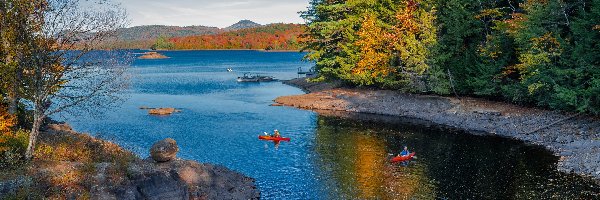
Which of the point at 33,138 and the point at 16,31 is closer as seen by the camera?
the point at 16,31

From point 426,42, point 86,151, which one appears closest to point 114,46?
point 86,151

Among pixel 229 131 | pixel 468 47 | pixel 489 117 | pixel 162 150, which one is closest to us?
pixel 162 150

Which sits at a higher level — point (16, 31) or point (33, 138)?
point (16, 31)

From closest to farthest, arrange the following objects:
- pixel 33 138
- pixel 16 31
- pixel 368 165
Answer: pixel 16 31
pixel 33 138
pixel 368 165

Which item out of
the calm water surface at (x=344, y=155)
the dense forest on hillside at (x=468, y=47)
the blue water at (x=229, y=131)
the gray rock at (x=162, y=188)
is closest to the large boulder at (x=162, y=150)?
the gray rock at (x=162, y=188)

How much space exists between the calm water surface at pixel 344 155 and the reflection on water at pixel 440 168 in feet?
0.21

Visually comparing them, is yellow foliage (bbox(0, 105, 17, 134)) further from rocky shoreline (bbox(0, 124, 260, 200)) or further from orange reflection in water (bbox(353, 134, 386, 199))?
orange reflection in water (bbox(353, 134, 386, 199))

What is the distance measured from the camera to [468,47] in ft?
194

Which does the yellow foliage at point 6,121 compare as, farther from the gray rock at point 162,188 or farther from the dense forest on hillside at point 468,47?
the dense forest on hillside at point 468,47

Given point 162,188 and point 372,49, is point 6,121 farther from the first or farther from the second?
point 372,49

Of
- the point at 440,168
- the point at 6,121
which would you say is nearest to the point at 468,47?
the point at 440,168

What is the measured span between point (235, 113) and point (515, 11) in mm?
36593

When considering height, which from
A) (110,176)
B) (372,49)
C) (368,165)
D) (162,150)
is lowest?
(368,165)

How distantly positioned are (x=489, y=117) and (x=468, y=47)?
1276cm
